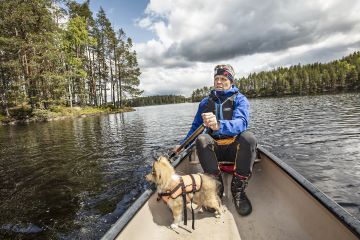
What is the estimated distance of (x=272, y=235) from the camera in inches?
143

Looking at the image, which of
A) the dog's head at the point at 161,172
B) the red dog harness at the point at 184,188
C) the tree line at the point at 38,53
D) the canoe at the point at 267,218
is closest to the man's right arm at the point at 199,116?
the red dog harness at the point at 184,188

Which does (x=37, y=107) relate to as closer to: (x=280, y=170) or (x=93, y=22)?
(x=93, y=22)

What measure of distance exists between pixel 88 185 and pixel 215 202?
5273mm

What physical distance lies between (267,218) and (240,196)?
0.55 m

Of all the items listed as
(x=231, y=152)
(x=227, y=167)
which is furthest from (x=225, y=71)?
(x=227, y=167)

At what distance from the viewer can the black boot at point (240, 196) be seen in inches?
167

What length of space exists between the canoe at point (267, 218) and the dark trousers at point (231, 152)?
63cm

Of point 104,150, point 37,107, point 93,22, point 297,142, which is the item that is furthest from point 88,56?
point 297,142

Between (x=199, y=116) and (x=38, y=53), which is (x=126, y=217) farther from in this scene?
(x=38, y=53)

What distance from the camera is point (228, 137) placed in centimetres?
465

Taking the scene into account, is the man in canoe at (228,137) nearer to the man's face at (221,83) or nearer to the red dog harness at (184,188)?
the man's face at (221,83)

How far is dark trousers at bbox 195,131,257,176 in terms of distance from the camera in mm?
4195

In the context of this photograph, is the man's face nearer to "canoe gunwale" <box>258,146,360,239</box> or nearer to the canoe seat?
the canoe seat

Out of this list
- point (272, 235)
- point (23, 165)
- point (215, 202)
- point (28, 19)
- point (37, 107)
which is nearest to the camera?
point (272, 235)
